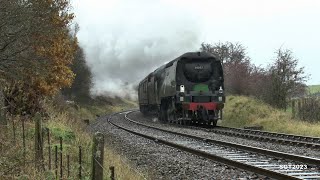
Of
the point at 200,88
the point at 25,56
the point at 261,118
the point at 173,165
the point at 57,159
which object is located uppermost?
the point at 25,56

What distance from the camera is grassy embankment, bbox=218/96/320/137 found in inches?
791

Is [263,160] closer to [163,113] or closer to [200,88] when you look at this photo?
[200,88]

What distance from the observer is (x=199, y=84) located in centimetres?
2352

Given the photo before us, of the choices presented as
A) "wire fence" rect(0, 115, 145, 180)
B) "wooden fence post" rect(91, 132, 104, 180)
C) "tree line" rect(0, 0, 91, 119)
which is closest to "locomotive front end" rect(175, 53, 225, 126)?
"tree line" rect(0, 0, 91, 119)

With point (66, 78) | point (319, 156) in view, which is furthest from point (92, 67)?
point (319, 156)

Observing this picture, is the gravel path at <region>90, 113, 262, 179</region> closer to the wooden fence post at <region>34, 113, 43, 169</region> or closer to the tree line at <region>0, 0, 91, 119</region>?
the wooden fence post at <region>34, 113, 43, 169</region>

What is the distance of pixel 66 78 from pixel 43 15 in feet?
24.3

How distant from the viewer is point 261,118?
25078 millimetres

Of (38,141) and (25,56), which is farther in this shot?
(25,56)

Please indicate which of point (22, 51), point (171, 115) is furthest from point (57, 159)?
point (171, 115)

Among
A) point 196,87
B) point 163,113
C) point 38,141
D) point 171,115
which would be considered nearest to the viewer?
point 38,141

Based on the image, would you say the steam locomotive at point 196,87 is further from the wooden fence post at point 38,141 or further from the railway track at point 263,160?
the wooden fence post at point 38,141

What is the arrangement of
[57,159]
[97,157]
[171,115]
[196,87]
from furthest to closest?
[171,115] < [196,87] < [57,159] < [97,157]

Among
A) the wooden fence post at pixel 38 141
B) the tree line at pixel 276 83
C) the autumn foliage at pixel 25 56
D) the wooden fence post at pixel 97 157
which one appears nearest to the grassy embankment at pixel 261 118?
the tree line at pixel 276 83
